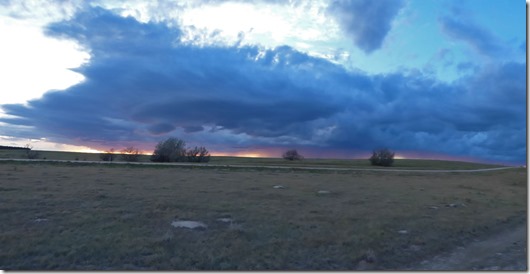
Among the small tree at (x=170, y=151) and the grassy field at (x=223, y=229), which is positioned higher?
the small tree at (x=170, y=151)

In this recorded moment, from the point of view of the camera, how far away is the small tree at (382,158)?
99.6 metres

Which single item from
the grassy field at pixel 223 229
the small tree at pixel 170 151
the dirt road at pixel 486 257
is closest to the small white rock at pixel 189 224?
the grassy field at pixel 223 229

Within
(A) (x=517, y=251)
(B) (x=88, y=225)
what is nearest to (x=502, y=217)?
(A) (x=517, y=251)

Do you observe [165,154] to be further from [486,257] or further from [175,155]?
[486,257]

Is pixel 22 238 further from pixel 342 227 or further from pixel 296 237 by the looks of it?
pixel 342 227

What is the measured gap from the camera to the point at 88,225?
14.6 meters

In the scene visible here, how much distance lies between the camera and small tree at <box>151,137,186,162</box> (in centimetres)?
9156

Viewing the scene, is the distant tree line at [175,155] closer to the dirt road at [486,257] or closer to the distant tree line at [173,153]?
the distant tree line at [173,153]

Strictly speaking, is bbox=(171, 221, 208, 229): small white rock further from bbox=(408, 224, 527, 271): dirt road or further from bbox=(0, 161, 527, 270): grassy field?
bbox=(408, 224, 527, 271): dirt road

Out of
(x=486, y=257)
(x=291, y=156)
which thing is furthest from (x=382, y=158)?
(x=486, y=257)

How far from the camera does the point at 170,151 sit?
92.3 meters

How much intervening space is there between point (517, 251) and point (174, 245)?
34.2 feet

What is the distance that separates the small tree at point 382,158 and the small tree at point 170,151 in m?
43.3

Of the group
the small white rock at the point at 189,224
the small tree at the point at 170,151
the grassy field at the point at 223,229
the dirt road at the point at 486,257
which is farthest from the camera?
the small tree at the point at 170,151
